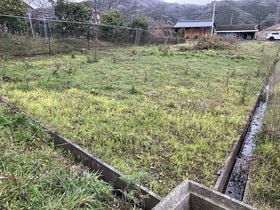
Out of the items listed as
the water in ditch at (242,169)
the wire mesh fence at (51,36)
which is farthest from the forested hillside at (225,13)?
the water in ditch at (242,169)

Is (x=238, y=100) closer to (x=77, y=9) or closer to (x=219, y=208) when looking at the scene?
(x=219, y=208)

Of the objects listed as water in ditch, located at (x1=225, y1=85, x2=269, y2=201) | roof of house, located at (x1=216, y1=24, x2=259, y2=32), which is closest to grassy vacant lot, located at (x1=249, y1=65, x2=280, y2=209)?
water in ditch, located at (x1=225, y1=85, x2=269, y2=201)

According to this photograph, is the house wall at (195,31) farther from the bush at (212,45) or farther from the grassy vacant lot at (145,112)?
the grassy vacant lot at (145,112)

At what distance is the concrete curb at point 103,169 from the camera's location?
7.04 ft

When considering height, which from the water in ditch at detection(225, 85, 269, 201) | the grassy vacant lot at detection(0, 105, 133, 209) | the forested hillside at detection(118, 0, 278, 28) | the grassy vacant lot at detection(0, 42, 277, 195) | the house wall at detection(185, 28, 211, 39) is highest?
the forested hillside at detection(118, 0, 278, 28)

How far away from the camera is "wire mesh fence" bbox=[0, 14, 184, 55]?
1018cm

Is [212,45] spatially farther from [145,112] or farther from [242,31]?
[242,31]

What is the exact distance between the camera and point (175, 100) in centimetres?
524

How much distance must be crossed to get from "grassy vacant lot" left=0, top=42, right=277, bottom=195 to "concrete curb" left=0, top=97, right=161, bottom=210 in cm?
26

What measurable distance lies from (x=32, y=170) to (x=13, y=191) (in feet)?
1.21

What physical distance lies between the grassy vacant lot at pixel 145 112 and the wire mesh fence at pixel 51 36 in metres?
2.64

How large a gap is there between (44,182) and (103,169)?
2.03 ft

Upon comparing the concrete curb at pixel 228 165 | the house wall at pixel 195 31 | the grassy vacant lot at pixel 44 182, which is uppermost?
the house wall at pixel 195 31

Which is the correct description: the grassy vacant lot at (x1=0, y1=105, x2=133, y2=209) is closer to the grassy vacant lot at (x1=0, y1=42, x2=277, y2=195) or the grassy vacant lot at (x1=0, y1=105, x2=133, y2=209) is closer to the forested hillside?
the grassy vacant lot at (x1=0, y1=42, x2=277, y2=195)
